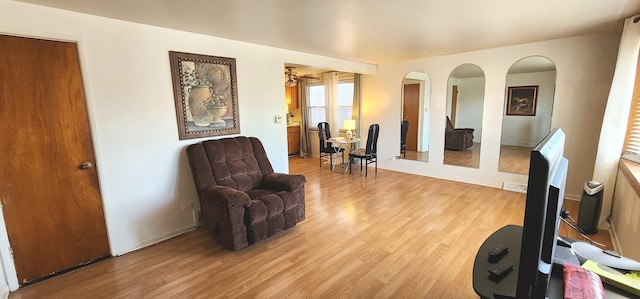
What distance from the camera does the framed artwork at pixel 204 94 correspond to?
2.96 m

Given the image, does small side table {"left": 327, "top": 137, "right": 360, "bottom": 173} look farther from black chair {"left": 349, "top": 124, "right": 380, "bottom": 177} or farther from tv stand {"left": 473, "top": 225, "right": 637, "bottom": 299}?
tv stand {"left": 473, "top": 225, "right": 637, "bottom": 299}

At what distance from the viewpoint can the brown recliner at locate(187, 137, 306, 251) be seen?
258cm

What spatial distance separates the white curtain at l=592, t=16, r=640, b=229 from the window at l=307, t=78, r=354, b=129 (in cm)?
433

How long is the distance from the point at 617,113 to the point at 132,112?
482 centimetres

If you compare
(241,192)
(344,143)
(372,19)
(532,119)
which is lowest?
(241,192)

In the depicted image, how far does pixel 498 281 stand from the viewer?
3.06 feet

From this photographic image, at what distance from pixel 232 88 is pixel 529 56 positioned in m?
4.12

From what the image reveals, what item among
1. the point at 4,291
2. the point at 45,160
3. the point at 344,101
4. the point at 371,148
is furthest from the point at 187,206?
the point at 344,101

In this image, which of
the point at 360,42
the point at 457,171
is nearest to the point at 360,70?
the point at 360,42

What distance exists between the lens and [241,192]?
8.71 ft

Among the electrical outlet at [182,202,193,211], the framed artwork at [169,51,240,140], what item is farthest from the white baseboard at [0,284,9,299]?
the framed artwork at [169,51,240,140]

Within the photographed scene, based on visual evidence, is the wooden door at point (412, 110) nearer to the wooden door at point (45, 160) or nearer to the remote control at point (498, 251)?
the remote control at point (498, 251)

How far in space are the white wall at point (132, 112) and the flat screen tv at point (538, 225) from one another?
3.07 metres

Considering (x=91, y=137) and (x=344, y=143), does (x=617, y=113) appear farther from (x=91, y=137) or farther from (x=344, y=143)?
(x=91, y=137)
